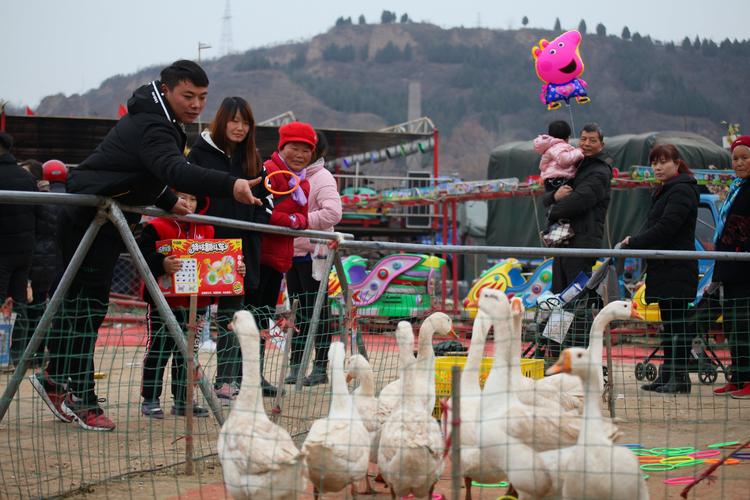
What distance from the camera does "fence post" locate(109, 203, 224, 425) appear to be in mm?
4770

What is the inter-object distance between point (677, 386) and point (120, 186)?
4.84m

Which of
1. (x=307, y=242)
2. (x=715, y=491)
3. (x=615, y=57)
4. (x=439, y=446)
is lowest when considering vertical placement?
(x=715, y=491)

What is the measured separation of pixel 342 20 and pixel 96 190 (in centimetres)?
15043

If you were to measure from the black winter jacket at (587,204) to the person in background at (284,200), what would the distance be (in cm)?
216

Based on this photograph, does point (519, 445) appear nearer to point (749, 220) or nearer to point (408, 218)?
point (749, 220)

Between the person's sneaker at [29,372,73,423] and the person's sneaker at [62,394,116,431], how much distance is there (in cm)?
10

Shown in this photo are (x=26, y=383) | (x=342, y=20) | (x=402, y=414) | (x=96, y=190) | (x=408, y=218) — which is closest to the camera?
(x=402, y=414)

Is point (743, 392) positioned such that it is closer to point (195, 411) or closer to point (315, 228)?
point (315, 228)

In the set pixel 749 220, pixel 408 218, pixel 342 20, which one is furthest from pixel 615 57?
pixel 749 220

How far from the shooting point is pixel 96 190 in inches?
205

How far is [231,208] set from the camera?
663cm

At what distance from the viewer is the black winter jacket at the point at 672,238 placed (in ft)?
24.7

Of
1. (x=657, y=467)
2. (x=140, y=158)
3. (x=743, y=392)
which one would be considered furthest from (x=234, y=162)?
(x=743, y=392)

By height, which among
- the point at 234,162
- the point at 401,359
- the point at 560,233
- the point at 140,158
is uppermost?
the point at 234,162
